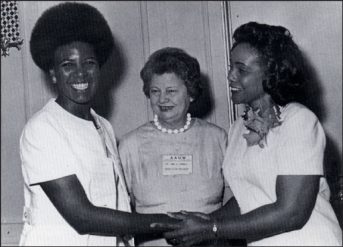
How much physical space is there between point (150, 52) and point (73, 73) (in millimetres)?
1183

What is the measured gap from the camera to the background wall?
10.5 ft

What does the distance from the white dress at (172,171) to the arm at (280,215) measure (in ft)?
1.19

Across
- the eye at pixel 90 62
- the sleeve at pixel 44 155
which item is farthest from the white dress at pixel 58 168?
the eye at pixel 90 62

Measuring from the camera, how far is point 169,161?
2.49 metres

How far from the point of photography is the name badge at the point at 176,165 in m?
2.49

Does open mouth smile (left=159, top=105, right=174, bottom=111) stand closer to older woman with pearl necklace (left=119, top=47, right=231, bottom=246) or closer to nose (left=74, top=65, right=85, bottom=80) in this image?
older woman with pearl necklace (left=119, top=47, right=231, bottom=246)

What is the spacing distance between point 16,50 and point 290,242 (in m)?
2.08

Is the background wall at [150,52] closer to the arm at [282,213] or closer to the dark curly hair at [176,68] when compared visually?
the dark curly hair at [176,68]

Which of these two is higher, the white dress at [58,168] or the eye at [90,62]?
the eye at [90,62]

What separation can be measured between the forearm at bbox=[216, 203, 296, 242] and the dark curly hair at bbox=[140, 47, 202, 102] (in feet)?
2.54

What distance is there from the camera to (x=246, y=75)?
219 cm

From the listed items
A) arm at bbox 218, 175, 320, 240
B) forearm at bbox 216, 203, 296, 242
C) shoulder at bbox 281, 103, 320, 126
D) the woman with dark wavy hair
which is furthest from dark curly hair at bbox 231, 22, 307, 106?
forearm at bbox 216, 203, 296, 242

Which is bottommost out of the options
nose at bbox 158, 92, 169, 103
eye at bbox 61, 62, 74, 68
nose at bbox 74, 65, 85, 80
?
nose at bbox 158, 92, 169, 103

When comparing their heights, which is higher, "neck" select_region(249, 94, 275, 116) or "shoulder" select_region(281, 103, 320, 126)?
"neck" select_region(249, 94, 275, 116)
